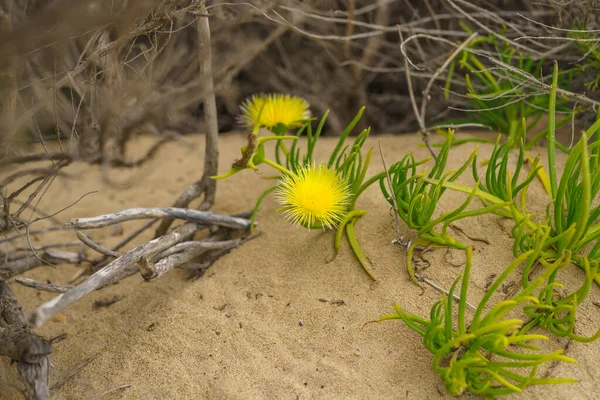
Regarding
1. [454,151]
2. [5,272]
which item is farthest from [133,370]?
[454,151]

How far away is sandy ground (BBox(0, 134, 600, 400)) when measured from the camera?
54.1 inches

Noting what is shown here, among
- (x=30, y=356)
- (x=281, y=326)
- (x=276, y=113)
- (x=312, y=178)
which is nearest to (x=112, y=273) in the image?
(x=30, y=356)

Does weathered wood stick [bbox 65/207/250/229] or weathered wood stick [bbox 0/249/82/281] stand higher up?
weathered wood stick [bbox 65/207/250/229]

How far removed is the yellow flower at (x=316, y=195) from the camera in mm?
1472

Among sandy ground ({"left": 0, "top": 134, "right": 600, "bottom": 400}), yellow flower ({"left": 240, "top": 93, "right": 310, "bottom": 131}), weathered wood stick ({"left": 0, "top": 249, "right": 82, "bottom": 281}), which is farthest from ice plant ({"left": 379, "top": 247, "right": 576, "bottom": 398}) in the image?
weathered wood stick ({"left": 0, "top": 249, "right": 82, "bottom": 281})

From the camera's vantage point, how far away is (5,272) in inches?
61.7

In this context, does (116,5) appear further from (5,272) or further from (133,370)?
(133,370)

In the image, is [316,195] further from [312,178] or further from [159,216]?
[159,216]

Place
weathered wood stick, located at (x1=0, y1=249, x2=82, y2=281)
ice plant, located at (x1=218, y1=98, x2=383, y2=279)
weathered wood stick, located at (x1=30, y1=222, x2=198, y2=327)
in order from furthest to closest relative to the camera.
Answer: weathered wood stick, located at (x1=0, y1=249, x2=82, y2=281) → ice plant, located at (x1=218, y1=98, x2=383, y2=279) → weathered wood stick, located at (x1=30, y1=222, x2=198, y2=327)

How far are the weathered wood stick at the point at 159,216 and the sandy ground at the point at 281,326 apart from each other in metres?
0.09

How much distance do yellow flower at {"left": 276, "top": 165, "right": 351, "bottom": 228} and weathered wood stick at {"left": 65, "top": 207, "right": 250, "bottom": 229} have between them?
302 mm

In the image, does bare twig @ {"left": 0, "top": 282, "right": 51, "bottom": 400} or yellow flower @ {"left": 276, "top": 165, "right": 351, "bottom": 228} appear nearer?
bare twig @ {"left": 0, "top": 282, "right": 51, "bottom": 400}

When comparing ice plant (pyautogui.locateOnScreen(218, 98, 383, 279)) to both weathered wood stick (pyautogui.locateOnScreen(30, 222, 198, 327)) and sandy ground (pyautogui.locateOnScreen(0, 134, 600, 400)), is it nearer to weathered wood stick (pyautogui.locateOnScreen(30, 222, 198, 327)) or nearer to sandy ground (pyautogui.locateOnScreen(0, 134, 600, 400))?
sandy ground (pyautogui.locateOnScreen(0, 134, 600, 400))

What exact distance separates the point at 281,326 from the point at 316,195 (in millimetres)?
364
